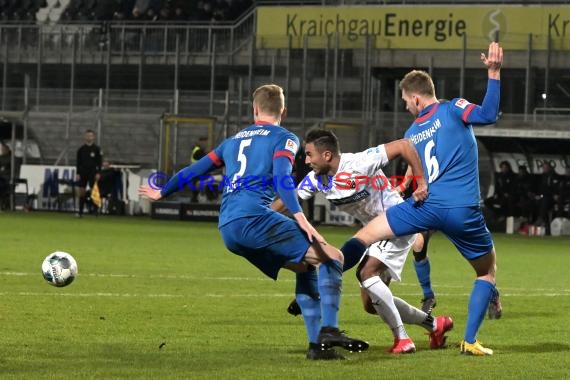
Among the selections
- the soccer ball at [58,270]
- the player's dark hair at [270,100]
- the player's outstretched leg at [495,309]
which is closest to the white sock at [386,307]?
the player's dark hair at [270,100]

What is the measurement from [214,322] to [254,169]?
2643 millimetres

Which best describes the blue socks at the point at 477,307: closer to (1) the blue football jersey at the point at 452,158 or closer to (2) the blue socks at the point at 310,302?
(1) the blue football jersey at the point at 452,158

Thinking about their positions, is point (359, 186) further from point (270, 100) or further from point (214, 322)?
point (214, 322)

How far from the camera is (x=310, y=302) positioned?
29.0 ft

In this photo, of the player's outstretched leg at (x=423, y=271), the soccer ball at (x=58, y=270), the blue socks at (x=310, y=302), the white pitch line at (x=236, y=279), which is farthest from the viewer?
the white pitch line at (x=236, y=279)

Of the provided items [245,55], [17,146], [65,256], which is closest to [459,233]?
[65,256]

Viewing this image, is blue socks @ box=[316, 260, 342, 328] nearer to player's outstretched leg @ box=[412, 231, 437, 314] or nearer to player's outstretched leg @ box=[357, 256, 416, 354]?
player's outstretched leg @ box=[357, 256, 416, 354]

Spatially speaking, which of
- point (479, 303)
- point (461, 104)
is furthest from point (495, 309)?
point (461, 104)

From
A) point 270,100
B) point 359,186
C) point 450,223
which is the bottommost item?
point 450,223

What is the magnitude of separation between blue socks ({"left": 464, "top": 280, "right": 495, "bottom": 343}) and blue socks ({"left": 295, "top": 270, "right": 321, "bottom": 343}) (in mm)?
1083

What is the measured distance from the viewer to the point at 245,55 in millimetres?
35500

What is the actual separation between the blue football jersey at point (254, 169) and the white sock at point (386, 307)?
3.78 feet

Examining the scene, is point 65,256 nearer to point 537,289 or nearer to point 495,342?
point 495,342

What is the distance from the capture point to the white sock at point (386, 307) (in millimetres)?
9305
